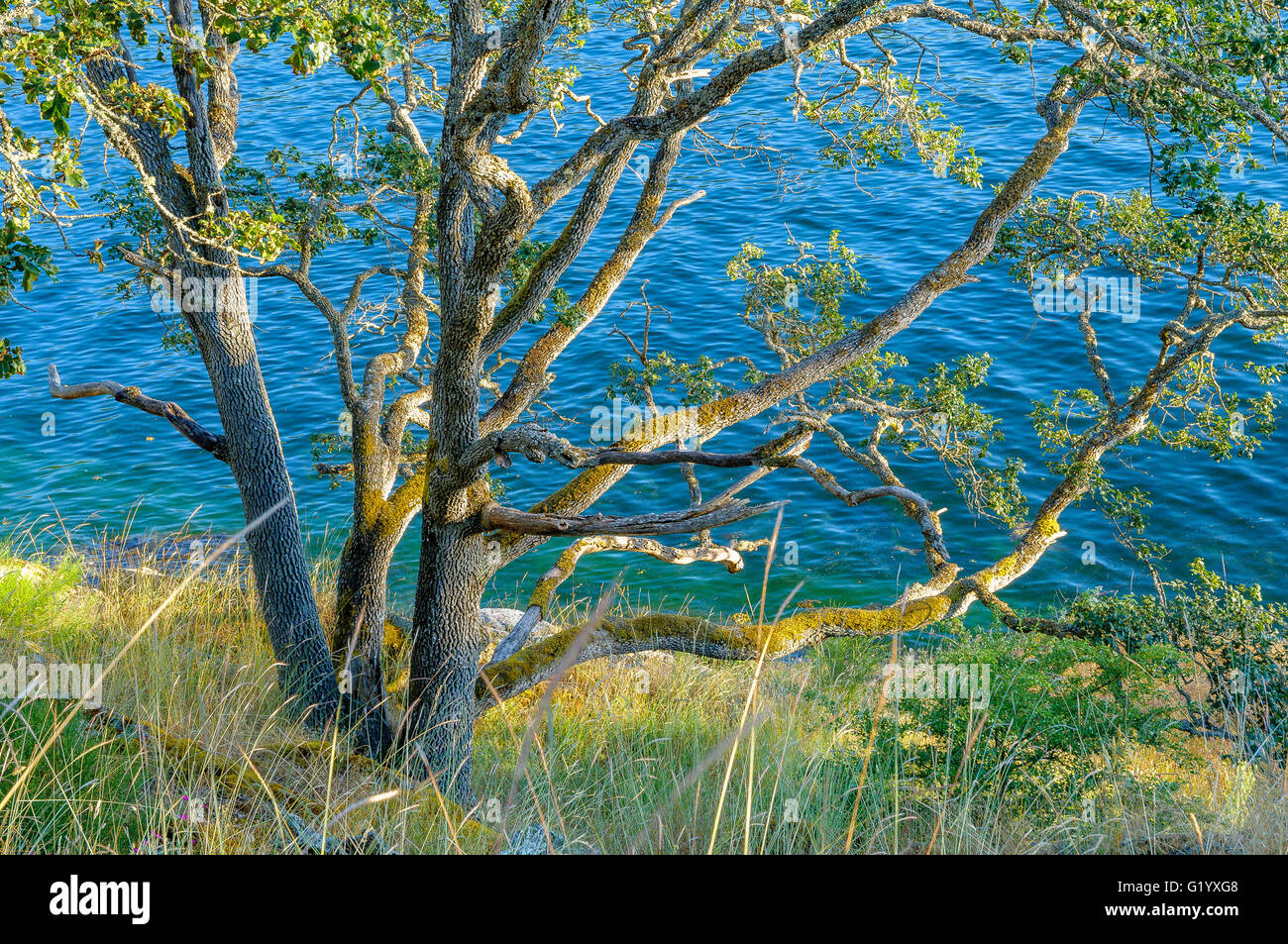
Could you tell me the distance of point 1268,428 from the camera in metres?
7.84

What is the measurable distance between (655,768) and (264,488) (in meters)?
3.76

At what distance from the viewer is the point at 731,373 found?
54.0 ft

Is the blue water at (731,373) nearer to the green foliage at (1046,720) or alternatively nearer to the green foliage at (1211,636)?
the green foliage at (1211,636)

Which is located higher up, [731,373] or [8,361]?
[8,361]

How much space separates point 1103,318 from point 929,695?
14.8m

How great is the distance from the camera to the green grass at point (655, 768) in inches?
126

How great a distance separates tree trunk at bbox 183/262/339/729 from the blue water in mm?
4493

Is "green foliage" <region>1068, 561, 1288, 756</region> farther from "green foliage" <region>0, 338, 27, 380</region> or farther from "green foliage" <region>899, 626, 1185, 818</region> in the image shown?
"green foliage" <region>0, 338, 27, 380</region>

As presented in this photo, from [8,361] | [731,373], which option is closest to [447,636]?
[8,361]

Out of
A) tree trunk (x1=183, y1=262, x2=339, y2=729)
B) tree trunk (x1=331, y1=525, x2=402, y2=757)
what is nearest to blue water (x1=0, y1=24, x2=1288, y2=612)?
tree trunk (x1=183, y1=262, x2=339, y2=729)

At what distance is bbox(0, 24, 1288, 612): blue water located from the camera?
1345 cm

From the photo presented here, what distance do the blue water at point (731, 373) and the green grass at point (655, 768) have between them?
11.7 ft

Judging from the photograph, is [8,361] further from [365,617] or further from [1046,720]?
[1046,720]
